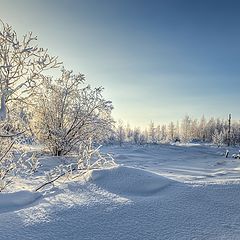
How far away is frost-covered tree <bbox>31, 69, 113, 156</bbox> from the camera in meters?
14.7

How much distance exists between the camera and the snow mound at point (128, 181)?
3554 mm

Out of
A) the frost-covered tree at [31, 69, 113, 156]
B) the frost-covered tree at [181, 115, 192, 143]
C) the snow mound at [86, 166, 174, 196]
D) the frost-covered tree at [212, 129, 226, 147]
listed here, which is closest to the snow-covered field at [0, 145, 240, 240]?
the snow mound at [86, 166, 174, 196]

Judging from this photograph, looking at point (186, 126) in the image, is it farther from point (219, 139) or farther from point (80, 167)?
point (80, 167)

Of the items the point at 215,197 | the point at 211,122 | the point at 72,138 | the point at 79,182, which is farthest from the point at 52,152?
→ the point at 211,122

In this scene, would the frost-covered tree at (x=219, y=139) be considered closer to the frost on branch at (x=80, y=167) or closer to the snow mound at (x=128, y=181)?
the frost on branch at (x=80, y=167)

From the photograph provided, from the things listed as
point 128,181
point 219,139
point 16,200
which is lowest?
point 16,200

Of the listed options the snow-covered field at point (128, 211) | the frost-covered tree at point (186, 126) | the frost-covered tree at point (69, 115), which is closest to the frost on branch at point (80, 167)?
the snow-covered field at point (128, 211)

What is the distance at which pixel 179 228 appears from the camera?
2643 millimetres

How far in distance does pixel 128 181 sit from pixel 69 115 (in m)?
11.5

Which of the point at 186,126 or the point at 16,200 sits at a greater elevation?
the point at 186,126

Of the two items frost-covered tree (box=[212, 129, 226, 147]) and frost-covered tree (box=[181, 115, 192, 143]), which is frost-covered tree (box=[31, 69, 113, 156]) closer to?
frost-covered tree (box=[212, 129, 226, 147])

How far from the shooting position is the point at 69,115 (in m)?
15.0


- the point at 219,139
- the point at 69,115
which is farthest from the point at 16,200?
the point at 219,139

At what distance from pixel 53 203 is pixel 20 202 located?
60 cm
